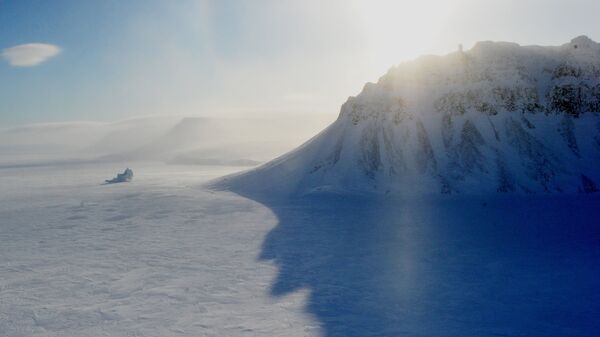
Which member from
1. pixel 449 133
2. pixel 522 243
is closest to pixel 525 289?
pixel 522 243

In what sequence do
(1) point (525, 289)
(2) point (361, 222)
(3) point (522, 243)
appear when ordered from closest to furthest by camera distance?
1. (1) point (525, 289)
2. (3) point (522, 243)
3. (2) point (361, 222)

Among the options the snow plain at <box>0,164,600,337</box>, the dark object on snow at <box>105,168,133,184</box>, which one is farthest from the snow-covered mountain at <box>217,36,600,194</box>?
the dark object on snow at <box>105,168,133,184</box>

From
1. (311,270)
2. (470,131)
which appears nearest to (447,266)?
(311,270)

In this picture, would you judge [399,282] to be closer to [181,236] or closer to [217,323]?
[217,323]

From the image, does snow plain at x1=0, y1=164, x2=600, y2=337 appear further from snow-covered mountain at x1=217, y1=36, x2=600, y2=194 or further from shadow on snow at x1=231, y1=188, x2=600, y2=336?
snow-covered mountain at x1=217, y1=36, x2=600, y2=194

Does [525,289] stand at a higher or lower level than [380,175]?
lower

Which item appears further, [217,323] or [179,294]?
[179,294]

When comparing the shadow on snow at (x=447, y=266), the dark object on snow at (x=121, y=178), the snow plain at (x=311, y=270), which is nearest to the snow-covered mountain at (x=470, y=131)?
the snow plain at (x=311, y=270)
